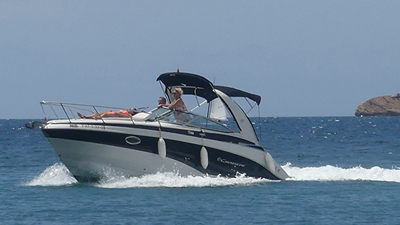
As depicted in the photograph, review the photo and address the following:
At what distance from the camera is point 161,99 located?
15.7 meters

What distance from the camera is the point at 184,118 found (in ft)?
49.1

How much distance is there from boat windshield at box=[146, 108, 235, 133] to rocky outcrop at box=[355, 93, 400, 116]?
14300 centimetres

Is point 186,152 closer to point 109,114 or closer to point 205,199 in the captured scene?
point 205,199

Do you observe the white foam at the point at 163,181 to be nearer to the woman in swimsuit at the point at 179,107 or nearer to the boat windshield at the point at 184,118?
the boat windshield at the point at 184,118

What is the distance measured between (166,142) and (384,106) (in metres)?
144

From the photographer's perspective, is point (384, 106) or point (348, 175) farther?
point (384, 106)

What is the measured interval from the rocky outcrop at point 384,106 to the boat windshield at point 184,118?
14300cm

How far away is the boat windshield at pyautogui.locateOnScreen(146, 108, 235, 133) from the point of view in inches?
585

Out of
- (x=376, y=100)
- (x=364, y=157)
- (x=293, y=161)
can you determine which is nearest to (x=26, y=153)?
(x=293, y=161)

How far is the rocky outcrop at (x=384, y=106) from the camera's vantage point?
498 feet

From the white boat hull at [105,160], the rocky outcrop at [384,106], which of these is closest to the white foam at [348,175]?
the white boat hull at [105,160]

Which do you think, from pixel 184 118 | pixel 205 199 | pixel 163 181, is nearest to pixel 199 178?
pixel 163 181

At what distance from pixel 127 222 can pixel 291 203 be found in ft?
11.9

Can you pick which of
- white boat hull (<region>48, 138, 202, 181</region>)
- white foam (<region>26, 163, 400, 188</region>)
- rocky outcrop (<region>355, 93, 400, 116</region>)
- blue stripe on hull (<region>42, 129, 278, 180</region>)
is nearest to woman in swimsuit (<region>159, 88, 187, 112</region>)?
blue stripe on hull (<region>42, 129, 278, 180</region>)
